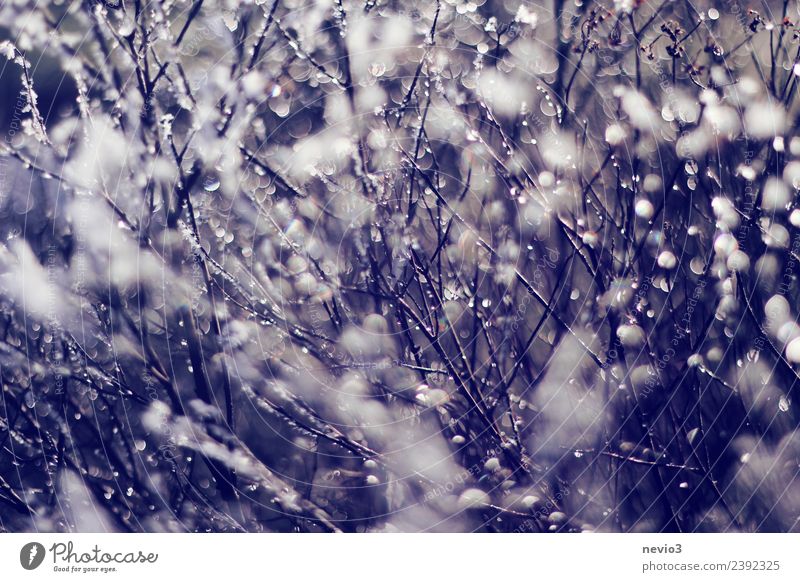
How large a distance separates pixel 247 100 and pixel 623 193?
0.35m

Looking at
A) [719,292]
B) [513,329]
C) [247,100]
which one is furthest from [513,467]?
[247,100]

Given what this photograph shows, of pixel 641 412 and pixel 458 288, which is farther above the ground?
pixel 458 288

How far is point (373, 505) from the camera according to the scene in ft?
1.66

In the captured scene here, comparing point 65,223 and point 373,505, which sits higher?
point 65,223

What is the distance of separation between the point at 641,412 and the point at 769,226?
209mm

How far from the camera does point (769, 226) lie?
513 millimetres

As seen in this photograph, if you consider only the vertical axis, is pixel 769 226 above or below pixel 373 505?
above

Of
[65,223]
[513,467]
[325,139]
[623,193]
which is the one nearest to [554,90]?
[623,193]
